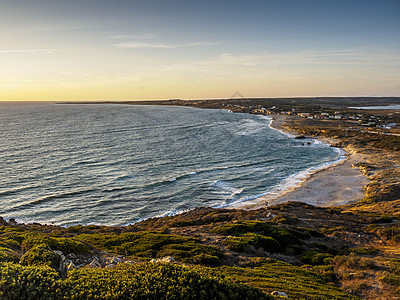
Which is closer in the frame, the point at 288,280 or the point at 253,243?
the point at 288,280

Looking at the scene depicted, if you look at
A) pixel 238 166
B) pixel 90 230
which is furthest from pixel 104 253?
pixel 238 166

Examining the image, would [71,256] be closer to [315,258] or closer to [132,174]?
[315,258]

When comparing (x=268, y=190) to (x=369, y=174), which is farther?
(x=369, y=174)

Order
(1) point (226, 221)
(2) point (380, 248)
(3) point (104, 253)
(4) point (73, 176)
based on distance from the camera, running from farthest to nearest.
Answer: (4) point (73, 176) → (1) point (226, 221) → (2) point (380, 248) → (3) point (104, 253)

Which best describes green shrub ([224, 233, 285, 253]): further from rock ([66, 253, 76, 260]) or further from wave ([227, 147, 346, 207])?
wave ([227, 147, 346, 207])

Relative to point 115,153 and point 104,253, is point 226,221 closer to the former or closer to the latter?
point 104,253

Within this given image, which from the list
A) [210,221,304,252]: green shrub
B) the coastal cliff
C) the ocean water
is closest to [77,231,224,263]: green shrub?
the coastal cliff

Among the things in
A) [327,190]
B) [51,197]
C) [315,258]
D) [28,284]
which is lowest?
[327,190]

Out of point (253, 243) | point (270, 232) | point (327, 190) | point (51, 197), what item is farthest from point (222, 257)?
point (327, 190)
